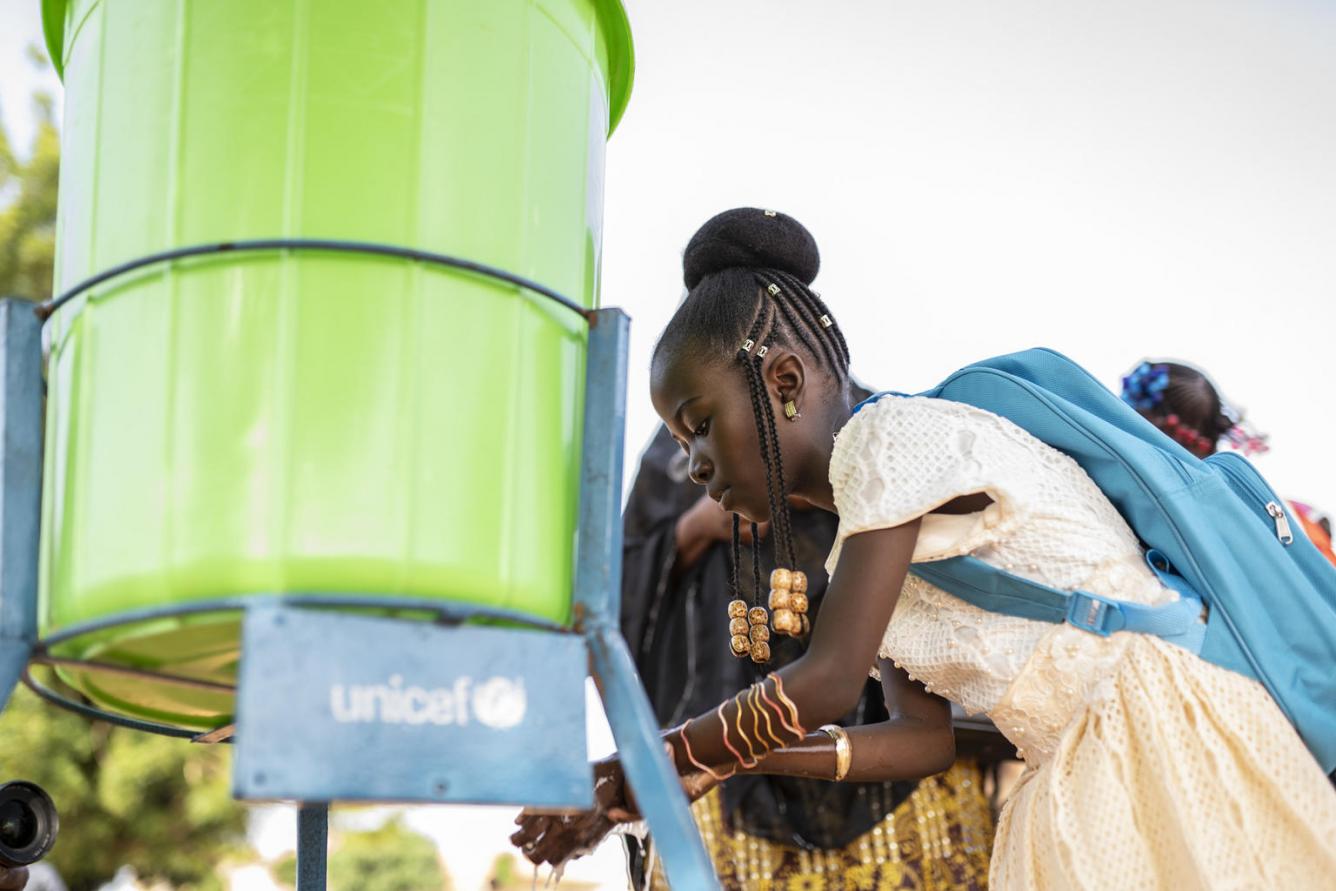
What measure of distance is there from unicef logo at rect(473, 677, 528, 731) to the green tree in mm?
9278

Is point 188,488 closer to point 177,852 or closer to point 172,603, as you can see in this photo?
point 172,603

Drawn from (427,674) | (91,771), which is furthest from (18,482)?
(91,771)

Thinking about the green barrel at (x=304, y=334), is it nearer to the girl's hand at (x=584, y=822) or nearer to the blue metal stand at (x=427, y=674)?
the blue metal stand at (x=427, y=674)

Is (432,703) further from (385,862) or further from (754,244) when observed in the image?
(385,862)

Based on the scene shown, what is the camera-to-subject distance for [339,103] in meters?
1.64

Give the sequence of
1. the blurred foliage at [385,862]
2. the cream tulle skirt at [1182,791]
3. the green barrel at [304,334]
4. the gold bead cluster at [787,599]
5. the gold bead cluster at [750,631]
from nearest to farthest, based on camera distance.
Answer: the green barrel at [304,334]
the cream tulle skirt at [1182,791]
the gold bead cluster at [787,599]
the gold bead cluster at [750,631]
the blurred foliage at [385,862]

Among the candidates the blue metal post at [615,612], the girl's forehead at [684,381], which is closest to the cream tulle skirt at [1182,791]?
the blue metal post at [615,612]

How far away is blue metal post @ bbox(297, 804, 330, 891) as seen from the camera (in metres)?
2.12

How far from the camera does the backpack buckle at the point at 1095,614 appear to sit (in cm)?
205

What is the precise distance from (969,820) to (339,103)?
2415mm

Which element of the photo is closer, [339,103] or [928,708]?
[339,103]

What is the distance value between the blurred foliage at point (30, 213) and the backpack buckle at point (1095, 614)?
9446mm

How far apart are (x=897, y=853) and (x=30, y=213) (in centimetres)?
896

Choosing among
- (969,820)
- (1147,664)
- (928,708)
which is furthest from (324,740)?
(969,820)
